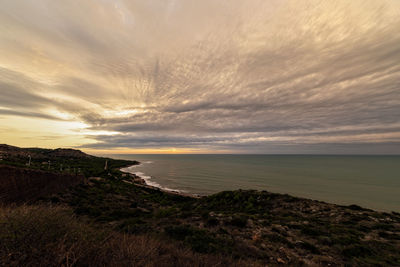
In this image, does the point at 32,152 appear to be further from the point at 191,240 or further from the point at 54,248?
the point at 54,248

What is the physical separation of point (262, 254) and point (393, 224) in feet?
45.1

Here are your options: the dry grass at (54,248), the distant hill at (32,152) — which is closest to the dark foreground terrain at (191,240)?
the dry grass at (54,248)

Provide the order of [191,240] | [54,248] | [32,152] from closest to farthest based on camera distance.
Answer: [54,248]
[191,240]
[32,152]

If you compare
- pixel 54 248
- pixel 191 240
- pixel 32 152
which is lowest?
pixel 191 240

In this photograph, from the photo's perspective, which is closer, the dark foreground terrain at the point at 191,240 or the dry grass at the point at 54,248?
the dry grass at the point at 54,248

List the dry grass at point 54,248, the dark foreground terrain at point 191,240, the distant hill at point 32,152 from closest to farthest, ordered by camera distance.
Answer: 1. the dry grass at point 54,248
2. the dark foreground terrain at point 191,240
3. the distant hill at point 32,152

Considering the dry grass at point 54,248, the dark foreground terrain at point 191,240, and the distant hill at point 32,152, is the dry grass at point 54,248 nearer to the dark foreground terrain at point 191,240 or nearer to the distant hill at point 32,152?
the dark foreground terrain at point 191,240

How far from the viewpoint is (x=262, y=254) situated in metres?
7.09

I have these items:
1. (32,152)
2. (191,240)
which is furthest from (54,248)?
(32,152)

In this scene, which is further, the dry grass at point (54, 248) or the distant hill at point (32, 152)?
the distant hill at point (32, 152)

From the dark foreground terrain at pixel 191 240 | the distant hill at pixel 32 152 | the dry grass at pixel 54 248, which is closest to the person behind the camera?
the dry grass at pixel 54 248

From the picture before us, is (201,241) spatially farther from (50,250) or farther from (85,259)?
(50,250)

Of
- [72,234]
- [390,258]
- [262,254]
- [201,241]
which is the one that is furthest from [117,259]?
[390,258]

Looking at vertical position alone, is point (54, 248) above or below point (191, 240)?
above
